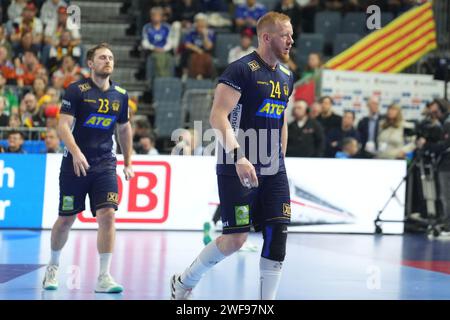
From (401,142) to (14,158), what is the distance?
6.72 m

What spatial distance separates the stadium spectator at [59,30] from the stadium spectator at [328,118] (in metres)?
5.12

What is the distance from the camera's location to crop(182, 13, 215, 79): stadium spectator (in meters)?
19.4

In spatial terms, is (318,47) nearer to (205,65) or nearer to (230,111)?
(205,65)

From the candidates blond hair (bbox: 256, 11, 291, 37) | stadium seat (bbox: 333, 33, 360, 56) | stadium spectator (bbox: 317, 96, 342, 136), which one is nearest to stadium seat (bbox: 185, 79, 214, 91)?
stadium spectator (bbox: 317, 96, 342, 136)

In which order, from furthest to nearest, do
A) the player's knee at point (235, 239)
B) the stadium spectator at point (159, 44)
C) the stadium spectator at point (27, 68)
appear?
the stadium spectator at point (159, 44), the stadium spectator at point (27, 68), the player's knee at point (235, 239)

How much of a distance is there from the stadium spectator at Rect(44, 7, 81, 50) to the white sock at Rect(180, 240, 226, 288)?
11.6 meters

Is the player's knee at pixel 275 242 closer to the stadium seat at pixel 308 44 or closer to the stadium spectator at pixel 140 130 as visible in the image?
the stadium spectator at pixel 140 130

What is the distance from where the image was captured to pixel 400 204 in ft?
53.5

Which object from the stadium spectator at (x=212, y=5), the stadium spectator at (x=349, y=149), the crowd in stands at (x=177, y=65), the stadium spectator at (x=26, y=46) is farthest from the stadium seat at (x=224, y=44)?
the stadium spectator at (x=349, y=149)

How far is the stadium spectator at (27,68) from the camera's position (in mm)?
18328
